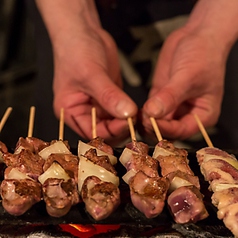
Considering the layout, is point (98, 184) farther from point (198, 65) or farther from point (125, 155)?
point (198, 65)

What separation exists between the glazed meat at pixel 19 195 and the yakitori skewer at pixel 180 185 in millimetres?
565

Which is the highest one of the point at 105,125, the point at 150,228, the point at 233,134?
the point at 150,228

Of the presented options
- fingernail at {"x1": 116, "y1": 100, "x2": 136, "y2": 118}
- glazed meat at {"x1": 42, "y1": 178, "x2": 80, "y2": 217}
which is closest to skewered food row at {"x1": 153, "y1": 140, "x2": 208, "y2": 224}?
glazed meat at {"x1": 42, "y1": 178, "x2": 80, "y2": 217}

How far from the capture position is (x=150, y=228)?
6.04 ft

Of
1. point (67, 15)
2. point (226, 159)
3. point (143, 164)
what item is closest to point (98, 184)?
point (143, 164)

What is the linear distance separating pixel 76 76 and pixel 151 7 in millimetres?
1143

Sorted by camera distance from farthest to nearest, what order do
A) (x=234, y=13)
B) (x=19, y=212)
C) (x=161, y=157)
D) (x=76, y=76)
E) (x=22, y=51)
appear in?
(x=22, y=51), (x=234, y=13), (x=76, y=76), (x=161, y=157), (x=19, y=212)

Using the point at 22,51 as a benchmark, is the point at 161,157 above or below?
above

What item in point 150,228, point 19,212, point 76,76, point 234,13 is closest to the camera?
point 19,212

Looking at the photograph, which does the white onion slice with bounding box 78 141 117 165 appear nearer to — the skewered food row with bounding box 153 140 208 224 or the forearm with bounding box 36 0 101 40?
the skewered food row with bounding box 153 140 208 224

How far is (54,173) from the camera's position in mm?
1906

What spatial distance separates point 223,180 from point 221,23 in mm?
1660

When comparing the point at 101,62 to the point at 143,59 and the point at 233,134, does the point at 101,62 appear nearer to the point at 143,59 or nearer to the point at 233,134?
the point at 143,59

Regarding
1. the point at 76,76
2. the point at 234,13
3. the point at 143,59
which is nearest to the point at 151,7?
the point at 143,59
